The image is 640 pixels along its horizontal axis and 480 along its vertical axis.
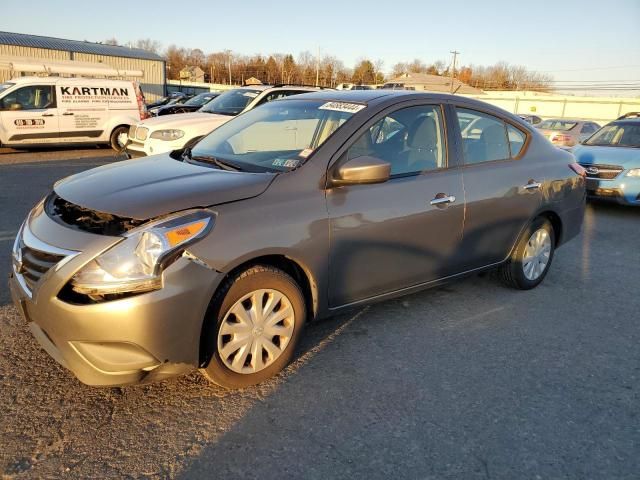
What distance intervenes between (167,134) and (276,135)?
5256mm

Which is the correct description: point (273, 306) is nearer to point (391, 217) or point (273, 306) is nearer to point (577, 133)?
point (391, 217)

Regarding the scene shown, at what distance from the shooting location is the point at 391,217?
3465 mm

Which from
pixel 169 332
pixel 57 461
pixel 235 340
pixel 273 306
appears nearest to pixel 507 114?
pixel 273 306

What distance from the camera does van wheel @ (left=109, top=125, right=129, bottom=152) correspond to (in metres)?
13.7

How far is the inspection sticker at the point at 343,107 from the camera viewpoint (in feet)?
11.9

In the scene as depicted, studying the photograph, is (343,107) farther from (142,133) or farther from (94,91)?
(94,91)

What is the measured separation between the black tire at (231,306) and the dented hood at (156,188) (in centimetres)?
45

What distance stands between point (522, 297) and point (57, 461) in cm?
387

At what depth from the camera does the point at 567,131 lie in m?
15.6

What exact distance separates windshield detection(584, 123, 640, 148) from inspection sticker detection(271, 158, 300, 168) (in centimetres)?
835

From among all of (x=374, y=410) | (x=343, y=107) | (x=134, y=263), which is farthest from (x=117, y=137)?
(x=374, y=410)

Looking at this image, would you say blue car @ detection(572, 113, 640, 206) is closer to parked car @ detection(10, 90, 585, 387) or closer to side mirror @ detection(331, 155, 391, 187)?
parked car @ detection(10, 90, 585, 387)

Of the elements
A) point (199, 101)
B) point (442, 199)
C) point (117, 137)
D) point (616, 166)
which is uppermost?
point (199, 101)

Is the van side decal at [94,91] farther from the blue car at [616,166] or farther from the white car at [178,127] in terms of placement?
the blue car at [616,166]
